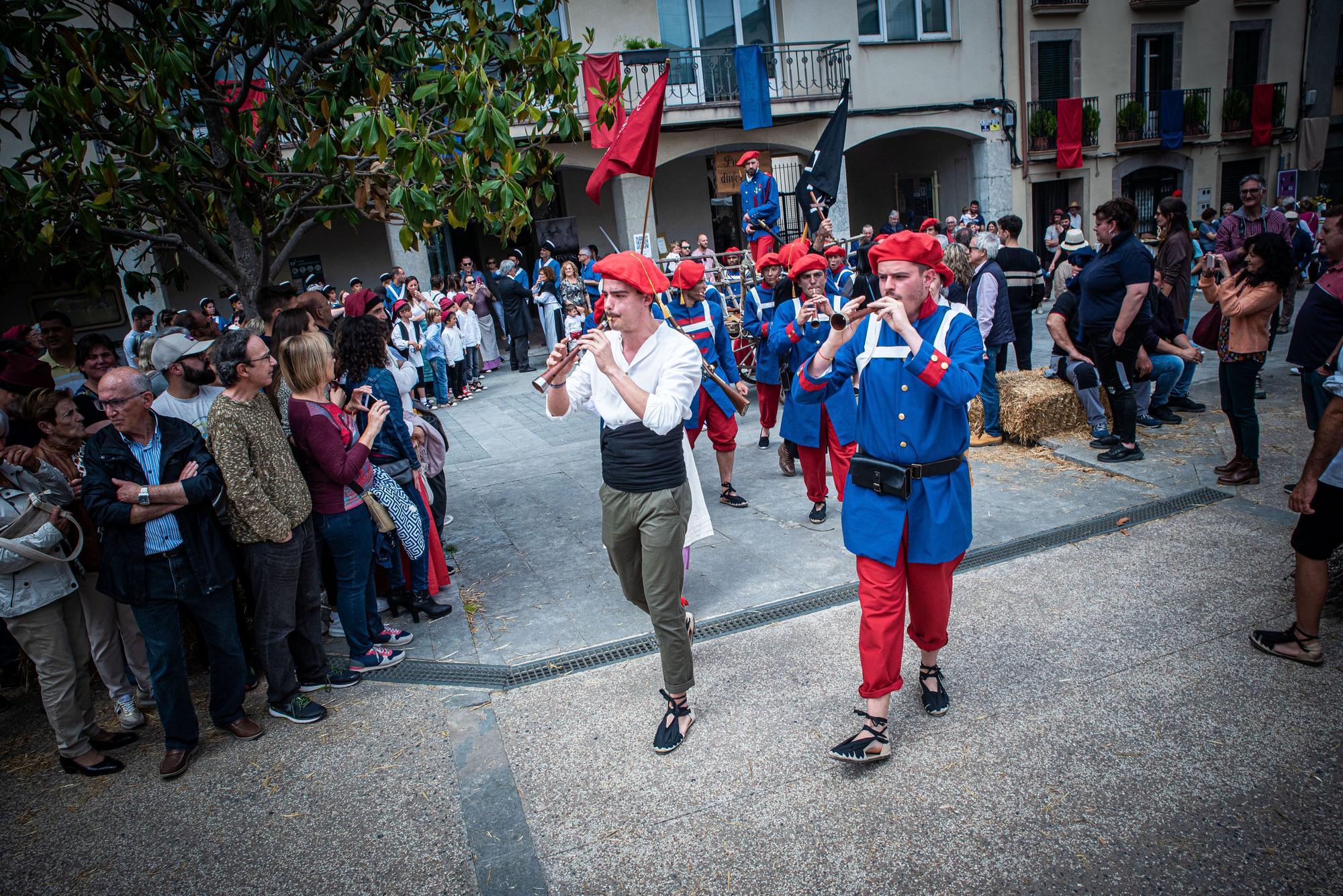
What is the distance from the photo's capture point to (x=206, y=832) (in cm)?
337

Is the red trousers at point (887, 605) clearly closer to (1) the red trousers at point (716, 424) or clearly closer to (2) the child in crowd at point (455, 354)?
(1) the red trousers at point (716, 424)

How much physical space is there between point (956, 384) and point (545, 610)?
9.90 ft

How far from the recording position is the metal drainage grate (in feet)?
14.4

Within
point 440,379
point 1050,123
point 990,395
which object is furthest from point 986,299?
point 1050,123

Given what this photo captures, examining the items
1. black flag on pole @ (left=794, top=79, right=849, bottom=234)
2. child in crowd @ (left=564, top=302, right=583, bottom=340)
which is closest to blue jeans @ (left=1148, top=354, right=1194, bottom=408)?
black flag on pole @ (left=794, top=79, right=849, bottom=234)

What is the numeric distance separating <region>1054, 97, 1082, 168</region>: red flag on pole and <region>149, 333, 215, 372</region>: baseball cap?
2059 centimetres

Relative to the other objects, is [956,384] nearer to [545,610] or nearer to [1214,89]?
[545,610]

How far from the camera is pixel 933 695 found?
3682mm

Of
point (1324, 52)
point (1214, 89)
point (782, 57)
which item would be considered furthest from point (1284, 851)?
point (1324, 52)

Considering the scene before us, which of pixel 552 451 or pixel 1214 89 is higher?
pixel 1214 89

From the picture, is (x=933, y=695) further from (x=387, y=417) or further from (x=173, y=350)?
(x=173, y=350)

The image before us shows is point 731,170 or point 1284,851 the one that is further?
point 731,170

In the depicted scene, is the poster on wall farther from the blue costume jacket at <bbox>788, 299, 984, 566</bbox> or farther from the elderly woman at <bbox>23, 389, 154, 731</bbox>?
the elderly woman at <bbox>23, 389, 154, 731</bbox>

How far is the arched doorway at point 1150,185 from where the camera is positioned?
21.7 m
